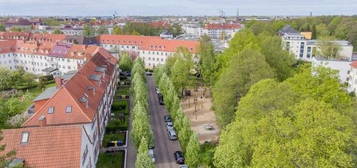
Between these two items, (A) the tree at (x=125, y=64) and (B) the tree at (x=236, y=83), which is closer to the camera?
(B) the tree at (x=236, y=83)

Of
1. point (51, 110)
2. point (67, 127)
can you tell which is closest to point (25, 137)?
point (67, 127)

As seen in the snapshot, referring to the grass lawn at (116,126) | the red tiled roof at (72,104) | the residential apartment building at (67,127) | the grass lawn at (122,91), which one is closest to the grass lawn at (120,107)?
the residential apartment building at (67,127)

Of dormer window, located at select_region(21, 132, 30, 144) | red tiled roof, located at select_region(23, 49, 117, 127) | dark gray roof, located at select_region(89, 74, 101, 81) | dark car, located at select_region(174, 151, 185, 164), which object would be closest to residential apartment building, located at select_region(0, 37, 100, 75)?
dark gray roof, located at select_region(89, 74, 101, 81)

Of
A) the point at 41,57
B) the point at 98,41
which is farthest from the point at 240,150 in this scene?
the point at 98,41

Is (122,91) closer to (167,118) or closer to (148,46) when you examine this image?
(167,118)

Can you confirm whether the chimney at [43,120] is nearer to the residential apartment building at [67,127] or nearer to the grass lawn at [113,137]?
the residential apartment building at [67,127]
